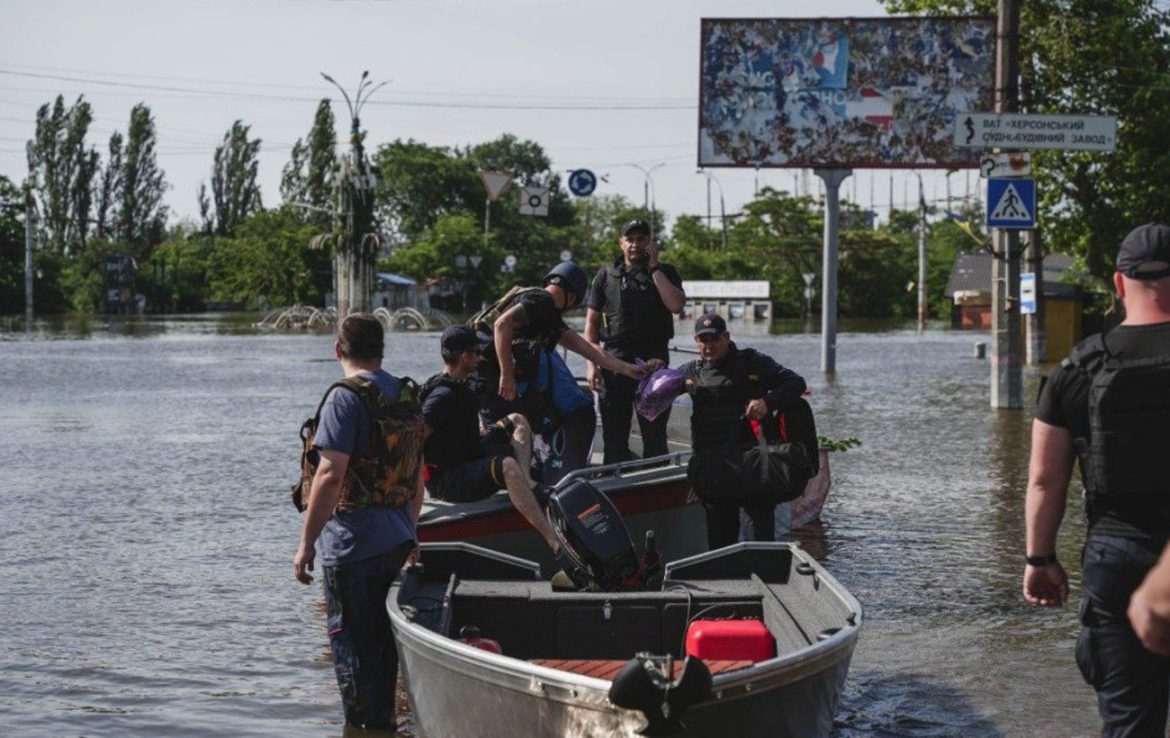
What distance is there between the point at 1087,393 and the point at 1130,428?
16 cm

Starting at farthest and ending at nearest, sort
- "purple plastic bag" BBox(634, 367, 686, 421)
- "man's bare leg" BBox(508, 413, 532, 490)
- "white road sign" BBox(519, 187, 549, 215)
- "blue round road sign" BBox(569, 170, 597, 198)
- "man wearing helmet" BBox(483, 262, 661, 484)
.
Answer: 1. "blue round road sign" BBox(569, 170, 597, 198)
2. "white road sign" BBox(519, 187, 549, 215)
3. "man wearing helmet" BBox(483, 262, 661, 484)
4. "purple plastic bag" BBox(634, 367, 686, 421)
5. "man's bare leg" BBox(508, 413, 532, 490)

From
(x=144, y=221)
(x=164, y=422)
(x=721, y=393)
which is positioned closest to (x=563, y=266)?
(x=721, y=393)

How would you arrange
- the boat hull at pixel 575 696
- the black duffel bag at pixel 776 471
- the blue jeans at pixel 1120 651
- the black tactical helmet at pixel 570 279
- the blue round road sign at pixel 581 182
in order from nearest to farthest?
the blue jeans at pixel 1120 651
the boat hull at pixel 575 696
the black duffel bag at pixel 776 471
the black tactical helmet at pixel 570 279
the blue round road sign at pixel 581 182

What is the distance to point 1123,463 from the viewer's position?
4895 mm

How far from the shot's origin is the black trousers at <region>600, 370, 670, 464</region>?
11.2 m

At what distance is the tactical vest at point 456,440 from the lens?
944 cm

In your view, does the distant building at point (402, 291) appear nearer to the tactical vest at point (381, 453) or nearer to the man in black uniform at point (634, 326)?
the man in black uniform at point (634, 326)

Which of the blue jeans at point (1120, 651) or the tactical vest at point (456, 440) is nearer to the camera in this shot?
the blue jeans at point (1120, 651)

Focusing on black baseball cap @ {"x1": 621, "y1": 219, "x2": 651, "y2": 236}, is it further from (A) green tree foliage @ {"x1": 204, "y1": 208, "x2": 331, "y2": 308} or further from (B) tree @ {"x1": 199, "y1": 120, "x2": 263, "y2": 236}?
(B) tree @ {"x1": 199, "y1": 120, "x2": 263, "y2": 236}

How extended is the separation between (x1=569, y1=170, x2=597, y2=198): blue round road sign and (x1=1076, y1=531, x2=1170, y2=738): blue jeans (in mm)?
36764

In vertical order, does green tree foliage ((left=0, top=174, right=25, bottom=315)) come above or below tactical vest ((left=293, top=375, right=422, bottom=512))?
above

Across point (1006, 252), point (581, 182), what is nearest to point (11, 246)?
point (581, 182)

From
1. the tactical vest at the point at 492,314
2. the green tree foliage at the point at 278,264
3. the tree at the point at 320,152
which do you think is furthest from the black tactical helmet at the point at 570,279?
the tree at the point at 320,152

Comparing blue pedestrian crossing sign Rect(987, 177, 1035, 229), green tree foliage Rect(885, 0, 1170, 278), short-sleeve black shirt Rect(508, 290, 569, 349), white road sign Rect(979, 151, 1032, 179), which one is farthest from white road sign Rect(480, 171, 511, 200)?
short-sleeve black shirt Rect(508, 290, 569, 349)
